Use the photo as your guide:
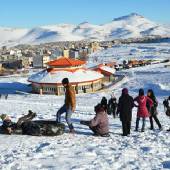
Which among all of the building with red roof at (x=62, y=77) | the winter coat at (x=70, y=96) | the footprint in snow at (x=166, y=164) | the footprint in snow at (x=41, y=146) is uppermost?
the winter coat at (x=70, y=96)

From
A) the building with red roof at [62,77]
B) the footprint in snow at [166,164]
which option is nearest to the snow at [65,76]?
the building with red roof at [62,77]

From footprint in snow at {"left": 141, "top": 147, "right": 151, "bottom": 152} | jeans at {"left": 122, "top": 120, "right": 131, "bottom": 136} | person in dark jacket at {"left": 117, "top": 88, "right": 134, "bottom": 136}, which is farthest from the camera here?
person in dark jacket at {"left": 117, "top": 88, "right": 134, "bottom": 136}

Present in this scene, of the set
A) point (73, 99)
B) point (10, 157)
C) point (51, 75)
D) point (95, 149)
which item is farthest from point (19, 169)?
point (51, 75)

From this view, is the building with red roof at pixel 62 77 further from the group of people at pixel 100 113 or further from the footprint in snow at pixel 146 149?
the footprint in snow at pixel 146 149

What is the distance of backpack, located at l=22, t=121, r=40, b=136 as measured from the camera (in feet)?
34.7

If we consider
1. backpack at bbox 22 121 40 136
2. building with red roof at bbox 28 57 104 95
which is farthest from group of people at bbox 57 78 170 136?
building with red roof at bbox 28 57 104 95

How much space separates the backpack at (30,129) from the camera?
1058 cm

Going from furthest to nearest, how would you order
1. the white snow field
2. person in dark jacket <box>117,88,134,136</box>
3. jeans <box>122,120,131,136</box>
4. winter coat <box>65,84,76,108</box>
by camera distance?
1. person in dark jacket <box>117,88,134,136</box>
2. jeans <box>122,120,131,136</box>
3. winter coat <box>65,84,76,108</box>
4. the white snow field

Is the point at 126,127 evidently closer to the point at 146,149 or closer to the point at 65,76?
the point at 146,149

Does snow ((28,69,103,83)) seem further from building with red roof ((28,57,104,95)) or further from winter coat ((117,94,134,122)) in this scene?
winter coat ((117,94,134,122))

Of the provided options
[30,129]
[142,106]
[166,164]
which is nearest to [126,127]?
[142,106]

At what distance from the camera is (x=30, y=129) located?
10.7 meters

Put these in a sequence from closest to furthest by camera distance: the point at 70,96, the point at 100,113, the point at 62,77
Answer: the point at 70,96
the point at 100,113
the point at 62,77

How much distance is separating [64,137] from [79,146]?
3.90 ft
